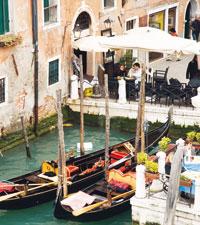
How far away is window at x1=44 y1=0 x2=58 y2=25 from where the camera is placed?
16281mm

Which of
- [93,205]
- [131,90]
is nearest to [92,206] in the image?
[93,205]

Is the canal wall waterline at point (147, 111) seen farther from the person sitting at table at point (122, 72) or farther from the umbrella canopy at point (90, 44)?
the umbrella canopy at point (90, 44)

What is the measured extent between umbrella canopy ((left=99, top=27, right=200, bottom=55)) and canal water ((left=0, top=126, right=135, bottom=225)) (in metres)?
2.27

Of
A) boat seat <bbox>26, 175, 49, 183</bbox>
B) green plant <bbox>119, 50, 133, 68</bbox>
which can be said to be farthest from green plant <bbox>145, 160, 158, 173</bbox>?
green plant <bbox>119, 50, 133, 68</bbox>

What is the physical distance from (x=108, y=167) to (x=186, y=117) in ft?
13.9

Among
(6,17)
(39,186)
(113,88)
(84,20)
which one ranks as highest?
(6,17)

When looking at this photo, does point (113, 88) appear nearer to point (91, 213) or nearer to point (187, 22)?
point (91, 213)

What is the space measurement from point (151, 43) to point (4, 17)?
3193 mm

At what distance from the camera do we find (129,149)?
13922 mm

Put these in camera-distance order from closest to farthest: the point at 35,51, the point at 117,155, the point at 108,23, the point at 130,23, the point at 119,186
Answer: the point at 119,186
the point at 117,155
the point at 35,51
the point at 108,23
the point at 130,23

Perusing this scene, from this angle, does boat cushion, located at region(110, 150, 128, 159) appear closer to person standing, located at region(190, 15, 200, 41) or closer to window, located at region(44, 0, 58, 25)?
window, located at region(44, 0, 58, 25)

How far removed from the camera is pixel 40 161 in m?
14.8

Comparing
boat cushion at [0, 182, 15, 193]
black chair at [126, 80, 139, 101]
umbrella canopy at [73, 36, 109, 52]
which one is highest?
umbrella canopy at [73, 36, 109, 52]

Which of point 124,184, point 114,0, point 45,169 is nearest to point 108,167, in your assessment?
point 124,184
